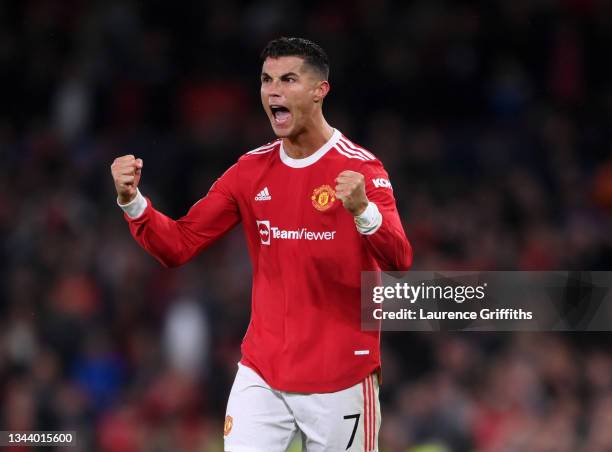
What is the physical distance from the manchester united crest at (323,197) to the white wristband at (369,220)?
1.13 ft

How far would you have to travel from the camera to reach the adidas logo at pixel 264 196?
4957 mm

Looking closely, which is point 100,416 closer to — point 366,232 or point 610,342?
point 610,342

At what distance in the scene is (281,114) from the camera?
4879mm

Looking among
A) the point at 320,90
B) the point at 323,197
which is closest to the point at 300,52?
the point at 320,90

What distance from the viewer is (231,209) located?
5113mm

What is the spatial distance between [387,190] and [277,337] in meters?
0.76

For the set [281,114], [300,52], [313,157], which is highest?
[300,52]

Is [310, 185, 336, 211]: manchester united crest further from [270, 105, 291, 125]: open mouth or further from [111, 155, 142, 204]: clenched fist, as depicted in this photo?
[111, 155, 142, 204]: clenched fist

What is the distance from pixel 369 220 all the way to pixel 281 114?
696 mm

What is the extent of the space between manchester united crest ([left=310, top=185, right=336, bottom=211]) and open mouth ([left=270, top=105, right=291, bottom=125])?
32 centimetres

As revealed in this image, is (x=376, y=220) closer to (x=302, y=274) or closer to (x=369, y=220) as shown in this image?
(x=369, y=220)

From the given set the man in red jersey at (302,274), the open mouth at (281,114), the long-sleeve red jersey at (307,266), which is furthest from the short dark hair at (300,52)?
the long-sleeve red jersey at (307,266)

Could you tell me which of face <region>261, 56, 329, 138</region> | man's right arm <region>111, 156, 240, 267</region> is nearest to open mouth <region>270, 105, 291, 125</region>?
face <region>261, 56, 329, 138</region>

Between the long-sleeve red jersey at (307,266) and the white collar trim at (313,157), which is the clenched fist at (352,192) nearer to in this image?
the long-sleeve red jersey at (307,266)
